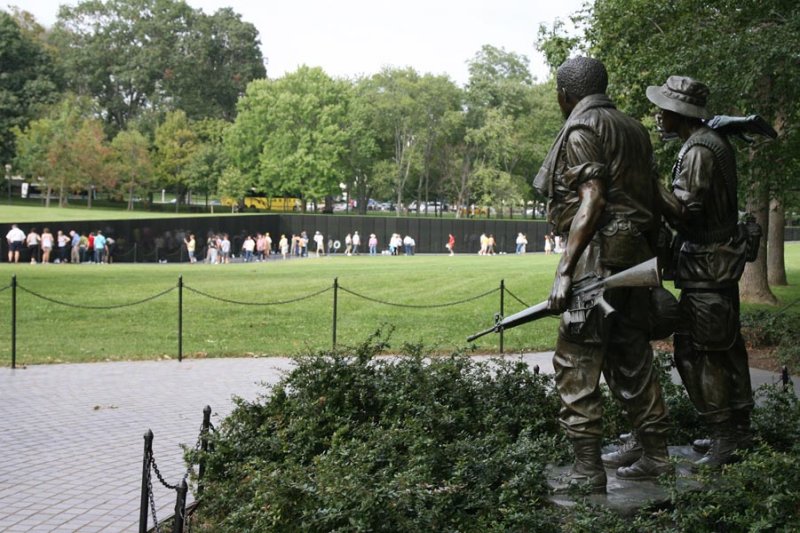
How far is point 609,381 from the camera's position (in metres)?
5.76

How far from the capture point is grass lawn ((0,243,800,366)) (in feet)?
51.7

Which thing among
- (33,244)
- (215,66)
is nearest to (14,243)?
(33,244)

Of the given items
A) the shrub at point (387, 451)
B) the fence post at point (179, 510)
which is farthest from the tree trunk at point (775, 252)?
the fence post at point (179, 510)

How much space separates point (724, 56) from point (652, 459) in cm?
916

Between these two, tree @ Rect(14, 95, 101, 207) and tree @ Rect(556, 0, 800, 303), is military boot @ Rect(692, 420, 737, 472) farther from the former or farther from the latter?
tree @ Rect(14, 95, 101, 207)

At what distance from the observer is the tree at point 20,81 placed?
61312mm

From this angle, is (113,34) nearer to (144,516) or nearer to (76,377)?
(76,377)

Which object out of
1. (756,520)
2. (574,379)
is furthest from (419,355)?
(756,520)

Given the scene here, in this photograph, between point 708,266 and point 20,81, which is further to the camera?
point 20,81

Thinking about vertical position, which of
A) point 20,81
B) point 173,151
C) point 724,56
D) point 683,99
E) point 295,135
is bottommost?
point 683,99

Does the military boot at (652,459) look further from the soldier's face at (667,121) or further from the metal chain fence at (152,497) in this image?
the metal chain fence at (152,497)

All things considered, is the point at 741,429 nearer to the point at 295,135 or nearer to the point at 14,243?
the point at 14,243

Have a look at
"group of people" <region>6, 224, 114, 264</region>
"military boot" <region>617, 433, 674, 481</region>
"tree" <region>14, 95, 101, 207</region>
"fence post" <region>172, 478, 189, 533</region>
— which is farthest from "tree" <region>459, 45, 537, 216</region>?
"fence post" <region>172, 478, 189, 533</region>

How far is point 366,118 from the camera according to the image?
67188 millimetres
